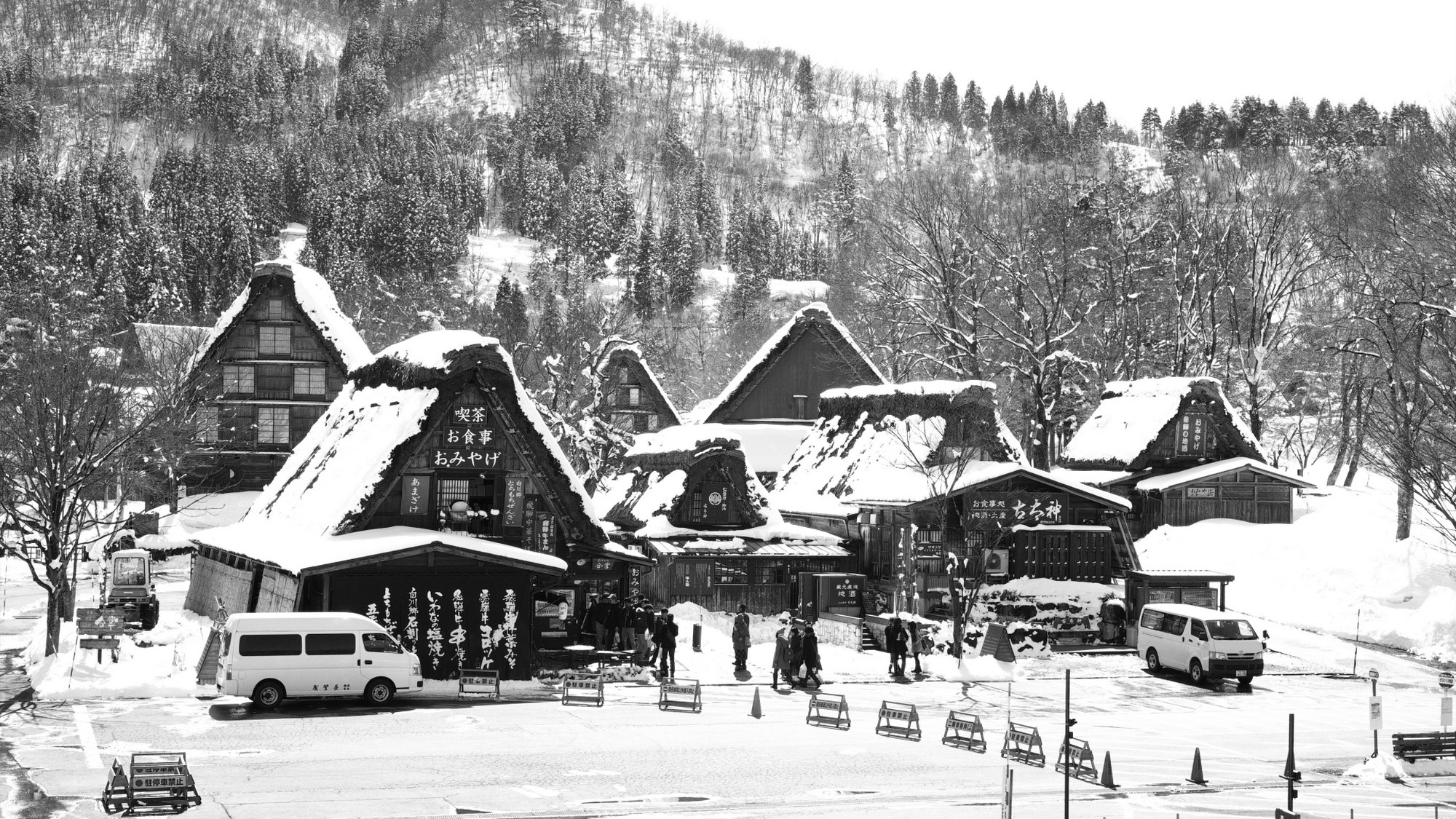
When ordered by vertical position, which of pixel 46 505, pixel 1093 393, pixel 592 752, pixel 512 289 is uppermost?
pixel 512 289

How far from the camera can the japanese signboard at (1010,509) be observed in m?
40.9

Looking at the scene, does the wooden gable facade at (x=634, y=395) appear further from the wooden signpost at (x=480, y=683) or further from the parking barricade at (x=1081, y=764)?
the parking barricade at (x=1081, y=764)

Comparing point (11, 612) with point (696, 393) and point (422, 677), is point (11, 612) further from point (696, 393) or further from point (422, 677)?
point (696, 393)

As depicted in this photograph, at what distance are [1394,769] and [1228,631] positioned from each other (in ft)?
33.4

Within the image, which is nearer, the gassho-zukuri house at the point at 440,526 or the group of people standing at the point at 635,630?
the gassho-zukuri house at the point at 440,526

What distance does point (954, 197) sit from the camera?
6594 centimetres

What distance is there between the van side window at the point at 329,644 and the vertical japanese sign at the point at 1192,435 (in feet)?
128

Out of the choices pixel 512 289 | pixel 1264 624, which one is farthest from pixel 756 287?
pixel 1264 624

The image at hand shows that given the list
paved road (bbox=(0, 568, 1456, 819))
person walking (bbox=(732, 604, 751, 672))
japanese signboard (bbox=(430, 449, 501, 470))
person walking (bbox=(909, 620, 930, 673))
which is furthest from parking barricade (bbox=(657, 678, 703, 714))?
japanese signboard (bbox=(430, 449, 501, 470))

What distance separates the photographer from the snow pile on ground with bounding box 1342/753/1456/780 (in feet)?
74.2

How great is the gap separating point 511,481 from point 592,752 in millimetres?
11260

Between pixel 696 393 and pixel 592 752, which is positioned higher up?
pixel 696 393

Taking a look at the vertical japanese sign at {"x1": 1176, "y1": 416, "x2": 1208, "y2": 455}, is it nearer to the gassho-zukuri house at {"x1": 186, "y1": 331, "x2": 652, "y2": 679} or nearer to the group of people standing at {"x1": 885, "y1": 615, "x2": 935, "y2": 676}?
the group of people standing at {"x1": 885, "y1": 615, "x2": 935, "y2": 676}

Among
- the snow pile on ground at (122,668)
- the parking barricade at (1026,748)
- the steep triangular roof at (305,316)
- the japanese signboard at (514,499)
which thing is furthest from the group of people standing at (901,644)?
the steep triangular roof at (305,316)
